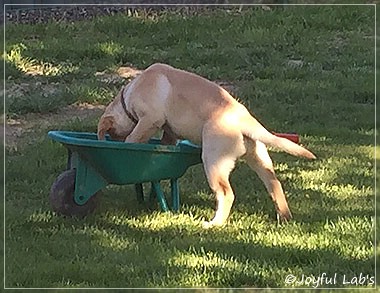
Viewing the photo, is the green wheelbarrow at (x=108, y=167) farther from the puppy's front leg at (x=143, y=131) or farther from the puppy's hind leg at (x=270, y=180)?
the puppy's hind leg at (x=270, y=180)

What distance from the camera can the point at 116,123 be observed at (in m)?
4.68

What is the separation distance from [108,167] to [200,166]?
3.99 feet

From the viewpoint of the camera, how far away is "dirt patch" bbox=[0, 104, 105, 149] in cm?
634

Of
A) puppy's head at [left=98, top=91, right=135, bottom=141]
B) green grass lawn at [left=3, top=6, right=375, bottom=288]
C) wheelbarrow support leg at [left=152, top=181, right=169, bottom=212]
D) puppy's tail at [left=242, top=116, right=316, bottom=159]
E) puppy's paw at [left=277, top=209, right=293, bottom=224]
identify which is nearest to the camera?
green grass lawn at [left=3, top=6, right=375, bottom=288]

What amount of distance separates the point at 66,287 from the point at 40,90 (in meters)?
4.20

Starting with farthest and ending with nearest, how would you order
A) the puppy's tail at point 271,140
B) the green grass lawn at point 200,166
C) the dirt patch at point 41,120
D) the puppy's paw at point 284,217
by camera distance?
1. the dirt patch at point 41,120
2. the puppy's paw at point 284,217
3. the puppy's tail at point 271,140
4. the green grass lawn at point 200,166

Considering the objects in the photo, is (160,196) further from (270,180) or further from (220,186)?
(270,180)

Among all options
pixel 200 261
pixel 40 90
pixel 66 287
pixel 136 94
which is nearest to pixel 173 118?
pixel 136 94

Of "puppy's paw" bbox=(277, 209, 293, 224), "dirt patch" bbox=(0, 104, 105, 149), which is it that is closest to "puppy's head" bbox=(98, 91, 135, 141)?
"puppy's paw" bbox=(277, 209, 293, 224)

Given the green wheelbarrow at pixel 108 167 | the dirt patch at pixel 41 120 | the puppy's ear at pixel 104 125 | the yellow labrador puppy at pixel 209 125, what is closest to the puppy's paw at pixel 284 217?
the yellow labrador puppy at pixel 209 125

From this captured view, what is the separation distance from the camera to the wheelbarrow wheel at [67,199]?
14.5 ft

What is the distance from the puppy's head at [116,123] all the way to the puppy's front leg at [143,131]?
0.13 metres

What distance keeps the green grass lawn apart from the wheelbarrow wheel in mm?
47

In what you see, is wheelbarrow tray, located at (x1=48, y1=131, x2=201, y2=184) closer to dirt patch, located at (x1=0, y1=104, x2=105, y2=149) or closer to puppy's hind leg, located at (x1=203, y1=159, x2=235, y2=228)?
puppy's hind leg, located at (x1=203, y1=159, x2=235, y2=228)
